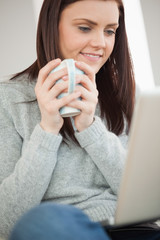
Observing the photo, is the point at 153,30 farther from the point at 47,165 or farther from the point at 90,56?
the point at 47,165

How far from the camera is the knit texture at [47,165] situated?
3.39ft

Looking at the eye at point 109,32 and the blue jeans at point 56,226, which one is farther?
the eye at point 109,32

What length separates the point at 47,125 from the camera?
106 cm

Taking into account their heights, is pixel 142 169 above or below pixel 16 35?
below

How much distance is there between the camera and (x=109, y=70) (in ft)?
4.83

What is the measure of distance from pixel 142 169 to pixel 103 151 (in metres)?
0.37

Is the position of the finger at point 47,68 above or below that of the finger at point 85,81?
above

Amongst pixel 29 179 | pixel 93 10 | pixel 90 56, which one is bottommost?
pixel 29 179

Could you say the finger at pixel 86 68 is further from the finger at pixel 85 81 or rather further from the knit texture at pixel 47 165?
the knit texture at pixel 47 165

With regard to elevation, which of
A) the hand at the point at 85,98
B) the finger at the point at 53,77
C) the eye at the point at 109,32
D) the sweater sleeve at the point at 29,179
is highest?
the eye at the point at 109,32

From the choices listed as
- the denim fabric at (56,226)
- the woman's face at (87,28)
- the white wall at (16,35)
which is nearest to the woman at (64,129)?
the woman's face at (87,28)

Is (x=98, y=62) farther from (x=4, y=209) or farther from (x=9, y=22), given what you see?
(x=9, y=22)

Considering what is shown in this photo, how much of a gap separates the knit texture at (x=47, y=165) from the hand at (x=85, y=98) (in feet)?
0.10

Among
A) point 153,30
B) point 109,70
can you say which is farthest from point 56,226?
point 153,30
